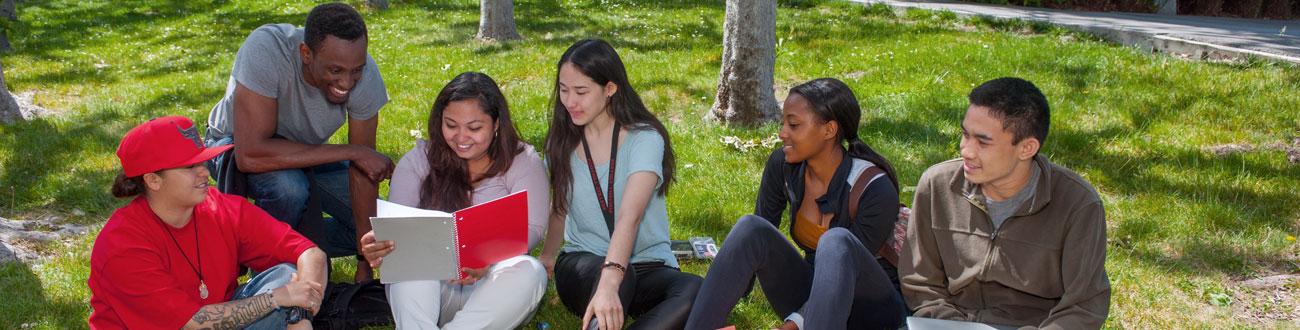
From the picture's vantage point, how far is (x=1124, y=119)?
5.96 m

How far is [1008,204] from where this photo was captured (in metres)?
2.77

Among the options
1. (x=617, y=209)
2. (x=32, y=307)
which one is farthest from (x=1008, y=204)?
(x=32, y=307)

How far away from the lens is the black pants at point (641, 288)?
125 inches

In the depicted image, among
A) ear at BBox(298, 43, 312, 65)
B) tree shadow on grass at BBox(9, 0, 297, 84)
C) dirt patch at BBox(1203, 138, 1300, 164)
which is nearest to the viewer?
ear at BBox(298, 43, 312, 65)

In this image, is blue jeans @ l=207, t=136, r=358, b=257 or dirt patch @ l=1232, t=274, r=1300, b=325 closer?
dirt patch @ l=1232, t=274, r=1300, b=325

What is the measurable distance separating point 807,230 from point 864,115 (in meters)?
3.17

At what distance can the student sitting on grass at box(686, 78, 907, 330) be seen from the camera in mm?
2756

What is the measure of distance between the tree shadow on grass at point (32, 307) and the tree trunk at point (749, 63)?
4274mm

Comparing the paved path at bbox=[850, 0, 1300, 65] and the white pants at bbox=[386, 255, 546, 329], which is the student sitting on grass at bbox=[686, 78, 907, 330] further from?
the paved path at bbox=[850, 0, 1300, 65]

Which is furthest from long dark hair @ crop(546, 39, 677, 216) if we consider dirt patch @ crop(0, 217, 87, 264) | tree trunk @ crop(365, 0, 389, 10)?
tree trunk @ crop(365, 0, 389, 10)

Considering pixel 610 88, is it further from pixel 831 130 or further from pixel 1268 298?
pixel 1268 298

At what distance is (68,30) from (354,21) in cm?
1301

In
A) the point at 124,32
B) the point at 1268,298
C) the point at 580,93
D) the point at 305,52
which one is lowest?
the point at 1268,298

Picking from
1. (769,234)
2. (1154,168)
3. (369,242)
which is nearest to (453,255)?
(369,242)
